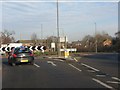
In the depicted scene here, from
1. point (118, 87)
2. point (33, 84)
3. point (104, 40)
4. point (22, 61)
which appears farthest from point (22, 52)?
point (104, 40)

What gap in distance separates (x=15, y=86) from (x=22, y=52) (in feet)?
36.1

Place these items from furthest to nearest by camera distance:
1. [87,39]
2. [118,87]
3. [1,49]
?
[87,39] < [1,49] < [118,87]

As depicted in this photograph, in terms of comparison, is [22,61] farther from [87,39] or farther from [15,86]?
[87,39]

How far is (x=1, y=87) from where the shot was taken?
11867 millimetres

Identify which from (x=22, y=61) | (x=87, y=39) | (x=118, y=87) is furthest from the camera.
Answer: (x=87, y=39)

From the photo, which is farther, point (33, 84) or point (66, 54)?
point (66, 54)

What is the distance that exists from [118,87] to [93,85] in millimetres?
989

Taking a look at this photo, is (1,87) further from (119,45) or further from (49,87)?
(119,45)

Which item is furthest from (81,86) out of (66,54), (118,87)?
(66,54)

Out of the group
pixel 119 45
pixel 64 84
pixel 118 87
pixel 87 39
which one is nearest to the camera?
pixel 118 87

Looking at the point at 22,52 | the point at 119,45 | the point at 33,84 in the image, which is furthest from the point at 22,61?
the point at 119,45

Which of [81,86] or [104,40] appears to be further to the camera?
[104,40]

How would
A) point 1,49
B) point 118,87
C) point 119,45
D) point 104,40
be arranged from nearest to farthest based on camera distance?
1. point 118,87
2. point 1,49
3. point 119,45
4. point 104,40

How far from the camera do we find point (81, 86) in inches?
460
